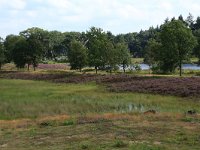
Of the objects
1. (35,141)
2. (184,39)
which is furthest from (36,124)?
(184,39)

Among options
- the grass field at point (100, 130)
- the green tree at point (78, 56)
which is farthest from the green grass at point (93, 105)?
the green tree at point (78, 56)

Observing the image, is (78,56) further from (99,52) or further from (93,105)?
(93,105)

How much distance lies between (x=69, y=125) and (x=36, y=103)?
740 inches

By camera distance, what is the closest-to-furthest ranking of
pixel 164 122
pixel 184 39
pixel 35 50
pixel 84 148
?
1. pixel 84 148
2. pixel 164 122
3. pixel 184 39
4. pixel 35 50

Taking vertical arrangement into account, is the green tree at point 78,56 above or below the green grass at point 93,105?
above

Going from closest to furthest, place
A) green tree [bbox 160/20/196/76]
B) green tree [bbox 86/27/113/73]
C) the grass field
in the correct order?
the grass field
green tree [bbox 160/20/196/76]
green tree [bbox 86/27/113/73]

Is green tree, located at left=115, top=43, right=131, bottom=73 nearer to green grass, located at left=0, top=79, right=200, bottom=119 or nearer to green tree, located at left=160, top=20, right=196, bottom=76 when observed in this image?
green tree, located at left=160, top=20, right=196, bottom=76

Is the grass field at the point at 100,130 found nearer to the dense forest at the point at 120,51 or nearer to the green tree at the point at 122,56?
the dense forest at the point at 120,51

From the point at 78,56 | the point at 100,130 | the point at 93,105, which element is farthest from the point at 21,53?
the point at 100,130

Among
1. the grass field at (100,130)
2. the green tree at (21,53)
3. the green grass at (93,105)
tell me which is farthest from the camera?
the green tree at (21,53)

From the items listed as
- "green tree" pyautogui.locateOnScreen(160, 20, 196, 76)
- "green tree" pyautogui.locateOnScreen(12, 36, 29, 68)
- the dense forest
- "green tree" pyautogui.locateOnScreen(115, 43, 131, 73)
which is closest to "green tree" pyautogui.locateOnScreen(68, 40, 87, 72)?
the dense forest

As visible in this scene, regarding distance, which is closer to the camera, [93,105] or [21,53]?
[93,105]

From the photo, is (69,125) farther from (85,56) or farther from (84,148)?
(85,56)

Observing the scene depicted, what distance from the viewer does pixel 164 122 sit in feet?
89.4
